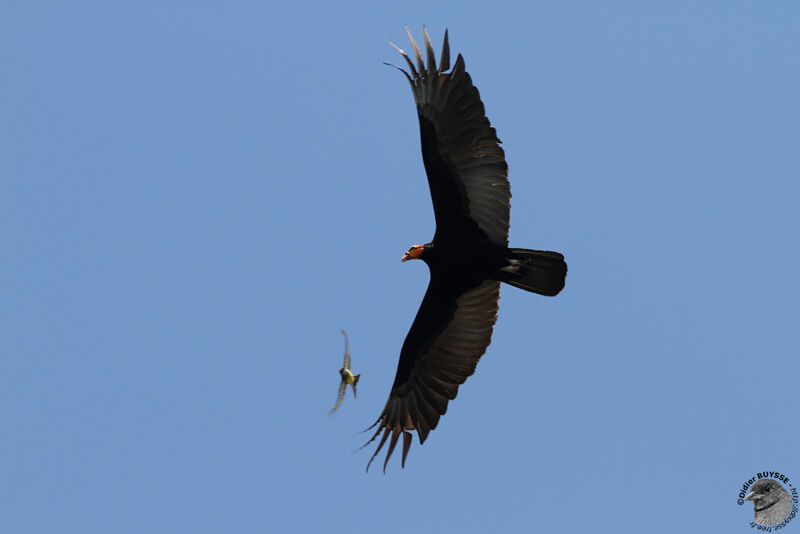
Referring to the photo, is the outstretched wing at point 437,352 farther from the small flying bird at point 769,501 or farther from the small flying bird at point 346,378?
the small flying bird at point 769,501

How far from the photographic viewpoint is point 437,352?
547 inches

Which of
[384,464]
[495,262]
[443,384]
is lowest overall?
[384,464]

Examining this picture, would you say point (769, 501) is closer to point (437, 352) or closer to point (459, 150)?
point (437, 352)

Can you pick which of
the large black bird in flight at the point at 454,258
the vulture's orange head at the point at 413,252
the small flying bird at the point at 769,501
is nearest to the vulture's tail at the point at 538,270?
the large black bird in flight at the point at 454,258

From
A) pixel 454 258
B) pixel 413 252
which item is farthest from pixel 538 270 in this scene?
pixel 413 252

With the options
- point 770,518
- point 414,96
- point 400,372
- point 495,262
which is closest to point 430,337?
point 400,372

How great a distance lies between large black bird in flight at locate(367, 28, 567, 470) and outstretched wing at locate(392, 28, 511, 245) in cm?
1

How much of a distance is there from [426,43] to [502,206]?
202 cm

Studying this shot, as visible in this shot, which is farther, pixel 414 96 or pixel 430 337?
pixel 430 337

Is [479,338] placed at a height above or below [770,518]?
above

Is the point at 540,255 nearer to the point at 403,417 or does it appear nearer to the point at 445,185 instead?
the point at 445,185

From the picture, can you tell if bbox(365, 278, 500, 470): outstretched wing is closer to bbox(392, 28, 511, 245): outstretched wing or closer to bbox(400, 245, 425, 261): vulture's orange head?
bbox(400, 245, 425, 261): vulture's orange head

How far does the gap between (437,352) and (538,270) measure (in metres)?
1.84

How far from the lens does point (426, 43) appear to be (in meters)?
12.5
